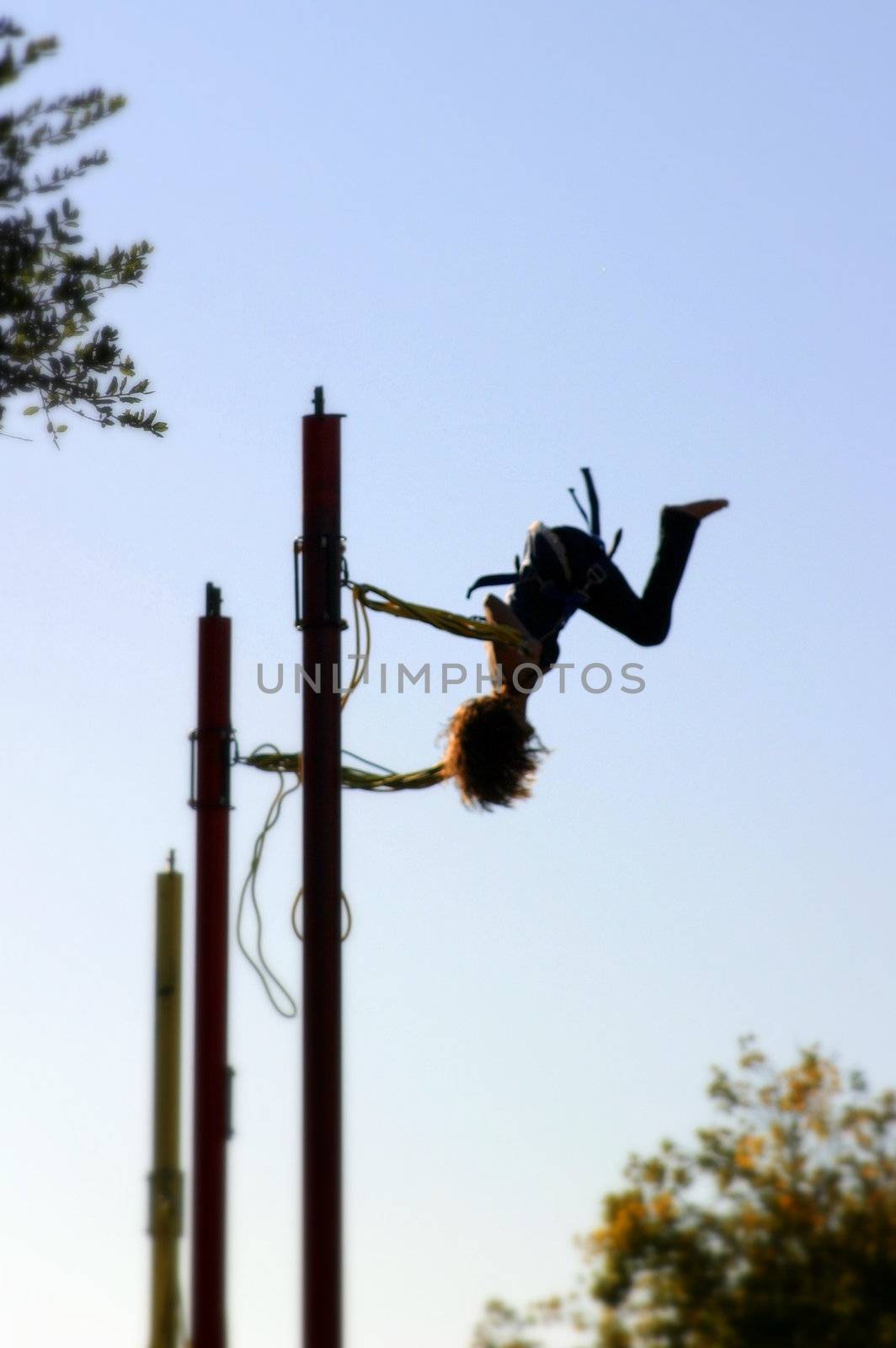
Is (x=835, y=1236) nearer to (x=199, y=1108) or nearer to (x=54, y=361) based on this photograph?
(x=199, y=1108)

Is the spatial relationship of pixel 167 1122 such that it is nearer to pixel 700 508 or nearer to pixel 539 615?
pixel 539 615

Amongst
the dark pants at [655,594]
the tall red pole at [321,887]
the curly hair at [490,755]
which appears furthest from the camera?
the dark pants at [655,594]

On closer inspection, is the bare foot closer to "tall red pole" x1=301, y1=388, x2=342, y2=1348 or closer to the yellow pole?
"tall red pole" x1=301, y1=388, x2=342, y2=1348

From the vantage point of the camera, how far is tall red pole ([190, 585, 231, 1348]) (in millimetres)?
9391

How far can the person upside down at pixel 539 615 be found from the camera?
1093 centimetres

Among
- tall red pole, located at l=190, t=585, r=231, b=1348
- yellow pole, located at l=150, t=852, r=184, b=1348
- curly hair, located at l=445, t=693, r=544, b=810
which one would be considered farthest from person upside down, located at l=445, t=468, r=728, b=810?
yellow pole, located at l=150, t=852, r=184, b=1348

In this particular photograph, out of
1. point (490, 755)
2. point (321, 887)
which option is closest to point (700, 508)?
point (490, 755)

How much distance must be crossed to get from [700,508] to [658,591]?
0.51m

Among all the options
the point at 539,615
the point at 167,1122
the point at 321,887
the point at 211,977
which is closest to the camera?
the point at 321,887

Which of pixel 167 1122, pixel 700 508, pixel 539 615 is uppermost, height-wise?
pixel 700 508

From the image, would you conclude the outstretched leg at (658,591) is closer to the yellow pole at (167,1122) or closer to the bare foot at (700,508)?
the bare foot at (700,508)

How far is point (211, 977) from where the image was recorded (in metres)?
9.83

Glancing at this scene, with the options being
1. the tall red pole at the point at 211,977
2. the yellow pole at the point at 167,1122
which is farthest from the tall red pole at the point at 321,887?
the yellow pole at the point at 167,1122

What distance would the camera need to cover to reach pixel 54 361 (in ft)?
34.8
